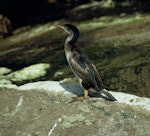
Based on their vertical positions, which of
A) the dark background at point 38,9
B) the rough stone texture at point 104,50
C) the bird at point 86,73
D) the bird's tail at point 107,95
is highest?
the bird at point 86,73

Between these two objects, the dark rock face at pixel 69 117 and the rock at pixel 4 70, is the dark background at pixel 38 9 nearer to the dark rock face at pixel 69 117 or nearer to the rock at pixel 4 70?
the rock at pixel 4 70

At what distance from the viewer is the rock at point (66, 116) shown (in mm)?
11852

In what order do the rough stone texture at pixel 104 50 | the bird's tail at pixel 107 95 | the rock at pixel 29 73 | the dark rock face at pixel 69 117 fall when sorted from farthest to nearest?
the rock at pixel 29 73 → the rough stone texture at pixel 104 50 → the bird's tail at pixel 107 95 → the dark rock face at pixel 69 117

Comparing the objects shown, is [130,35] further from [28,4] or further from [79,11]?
[28,4]

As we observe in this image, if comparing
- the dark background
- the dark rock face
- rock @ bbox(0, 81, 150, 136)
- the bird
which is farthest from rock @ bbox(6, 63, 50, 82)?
the dark background

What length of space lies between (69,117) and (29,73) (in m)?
7.69

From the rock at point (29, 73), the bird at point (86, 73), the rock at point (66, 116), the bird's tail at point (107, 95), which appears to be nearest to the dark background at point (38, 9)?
the rock at point (29, 73)

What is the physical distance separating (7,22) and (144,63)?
1578 cm

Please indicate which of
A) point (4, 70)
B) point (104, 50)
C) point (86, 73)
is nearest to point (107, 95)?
point (86, 73)

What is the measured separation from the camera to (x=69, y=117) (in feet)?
40.7

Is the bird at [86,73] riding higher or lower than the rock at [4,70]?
higher

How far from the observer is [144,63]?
1798cm

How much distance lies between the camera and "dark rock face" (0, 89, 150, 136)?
11836mm

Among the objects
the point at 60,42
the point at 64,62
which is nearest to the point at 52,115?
the point at 64,62
